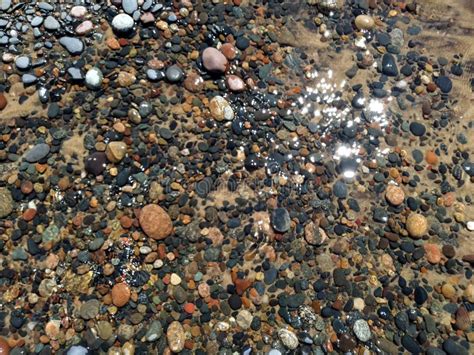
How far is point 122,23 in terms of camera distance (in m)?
5.25

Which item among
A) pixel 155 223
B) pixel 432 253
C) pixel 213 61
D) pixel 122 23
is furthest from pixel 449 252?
pixel 122 23

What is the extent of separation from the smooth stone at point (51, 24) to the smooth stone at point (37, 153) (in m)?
1.31

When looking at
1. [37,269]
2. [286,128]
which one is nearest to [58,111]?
[37,269]

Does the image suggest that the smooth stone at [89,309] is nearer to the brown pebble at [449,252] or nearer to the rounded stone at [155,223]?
the rounded stone at [155,223]

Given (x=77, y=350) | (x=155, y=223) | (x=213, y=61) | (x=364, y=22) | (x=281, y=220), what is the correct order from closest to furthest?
(x=77, y=350)
(x=155, y=223)
(x=281, y=220)
(x=213, y=61)
(x=364, y=22)

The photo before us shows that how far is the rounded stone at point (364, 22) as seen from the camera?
5.64 metres

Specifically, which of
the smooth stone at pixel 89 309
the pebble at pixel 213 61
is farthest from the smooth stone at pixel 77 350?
the pebble at pixel 213 61

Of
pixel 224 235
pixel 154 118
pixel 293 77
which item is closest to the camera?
pixel 224 235

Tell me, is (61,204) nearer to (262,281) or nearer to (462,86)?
(262,281)

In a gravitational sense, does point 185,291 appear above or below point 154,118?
below

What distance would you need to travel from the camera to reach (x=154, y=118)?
199 inches

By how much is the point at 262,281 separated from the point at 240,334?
1.69 ft

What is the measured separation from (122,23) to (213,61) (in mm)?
1052

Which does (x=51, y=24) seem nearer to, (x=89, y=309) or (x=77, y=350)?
(x=89, y=309)
